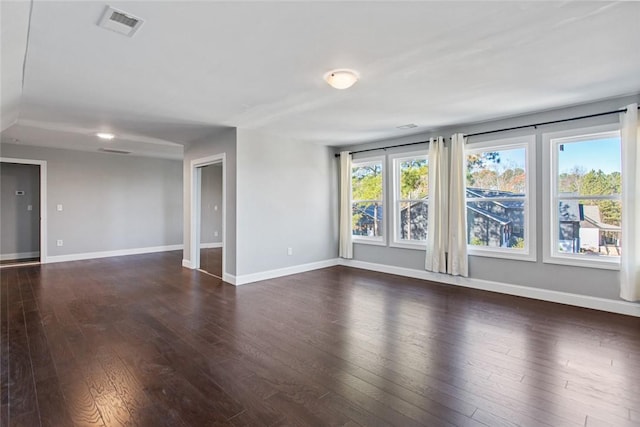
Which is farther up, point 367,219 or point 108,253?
point 367,219

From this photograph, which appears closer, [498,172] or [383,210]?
[498,172]

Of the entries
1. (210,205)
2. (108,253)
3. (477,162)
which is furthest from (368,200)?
(108,253)

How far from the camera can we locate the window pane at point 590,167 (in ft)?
12.6

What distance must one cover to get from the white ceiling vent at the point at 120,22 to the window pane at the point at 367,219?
485cm

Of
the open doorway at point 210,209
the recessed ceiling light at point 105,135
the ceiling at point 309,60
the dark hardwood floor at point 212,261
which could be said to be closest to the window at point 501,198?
the ceiling at point 309,60

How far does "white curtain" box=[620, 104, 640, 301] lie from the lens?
3.52m

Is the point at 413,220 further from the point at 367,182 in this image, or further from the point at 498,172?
the point at 498,172

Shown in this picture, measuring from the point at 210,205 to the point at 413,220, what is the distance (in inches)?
245

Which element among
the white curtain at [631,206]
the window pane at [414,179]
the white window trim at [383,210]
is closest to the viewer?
the white curtain at [631,206]

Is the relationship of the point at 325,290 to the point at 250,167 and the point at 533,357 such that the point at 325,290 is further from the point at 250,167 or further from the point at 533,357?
the point at 533,357

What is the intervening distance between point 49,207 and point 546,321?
914 centimetres

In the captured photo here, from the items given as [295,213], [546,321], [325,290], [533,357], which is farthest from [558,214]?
[295,213]

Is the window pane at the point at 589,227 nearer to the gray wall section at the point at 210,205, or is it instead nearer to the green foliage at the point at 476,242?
the green foliage at the point at 476,242

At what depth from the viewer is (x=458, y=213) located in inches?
195
